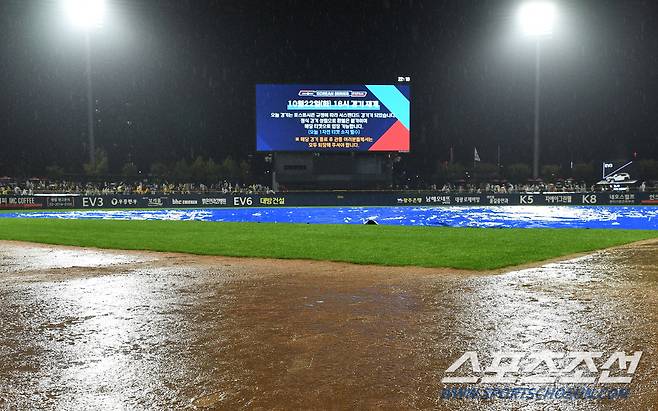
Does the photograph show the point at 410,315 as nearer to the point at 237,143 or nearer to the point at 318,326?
the point at 318,326

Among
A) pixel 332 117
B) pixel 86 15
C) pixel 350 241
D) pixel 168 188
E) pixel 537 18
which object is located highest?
pixel 537 18

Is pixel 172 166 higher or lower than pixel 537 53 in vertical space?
lower

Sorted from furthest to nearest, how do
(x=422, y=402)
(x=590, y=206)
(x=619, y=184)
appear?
1. (x=619, y=184)
2. (x=590, y=206)
3. (x=422, y=402)

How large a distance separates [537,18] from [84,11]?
3007cm

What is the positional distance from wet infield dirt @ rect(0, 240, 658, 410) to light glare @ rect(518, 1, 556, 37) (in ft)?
101

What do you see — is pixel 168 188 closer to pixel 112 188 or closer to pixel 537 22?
pixel 112 188

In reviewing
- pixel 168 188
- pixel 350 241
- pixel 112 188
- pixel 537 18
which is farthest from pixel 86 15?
pixel 537 18

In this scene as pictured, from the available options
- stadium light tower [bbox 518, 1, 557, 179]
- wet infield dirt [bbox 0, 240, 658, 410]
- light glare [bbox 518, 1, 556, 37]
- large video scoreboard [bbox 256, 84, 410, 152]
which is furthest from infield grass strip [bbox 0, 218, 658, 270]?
light glare [bbox 518, 1, 556, 37]

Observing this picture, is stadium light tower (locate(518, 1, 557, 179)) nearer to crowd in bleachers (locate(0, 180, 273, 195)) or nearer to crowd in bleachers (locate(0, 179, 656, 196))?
crowd in bleachers (locate(0, 179, 656, 196))

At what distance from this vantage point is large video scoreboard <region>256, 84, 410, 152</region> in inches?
1565

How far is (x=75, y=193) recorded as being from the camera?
38.9m

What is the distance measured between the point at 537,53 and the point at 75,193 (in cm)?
3356

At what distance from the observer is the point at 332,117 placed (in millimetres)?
39969

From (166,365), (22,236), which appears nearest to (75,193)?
(22,236)
